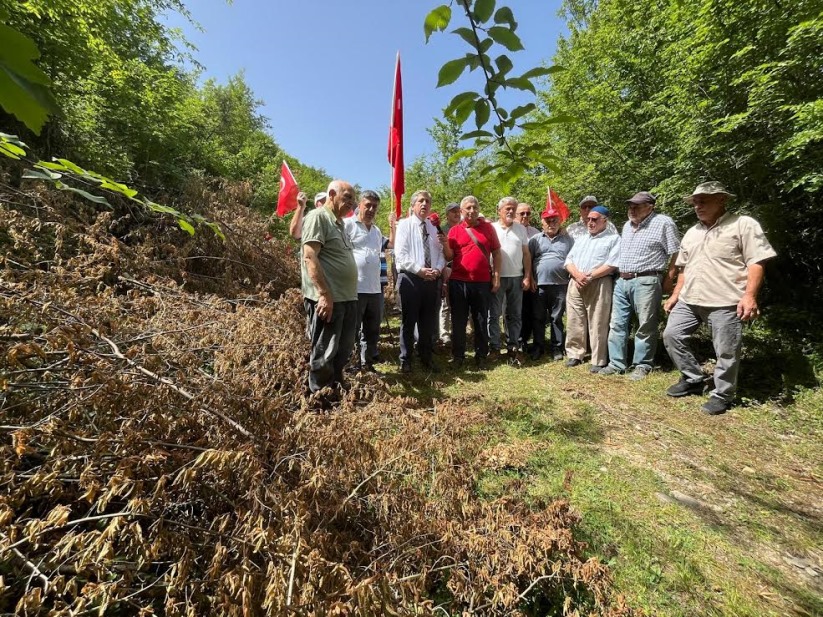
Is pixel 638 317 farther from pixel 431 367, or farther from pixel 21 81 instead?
pixel 21 81

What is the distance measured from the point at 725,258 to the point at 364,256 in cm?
356

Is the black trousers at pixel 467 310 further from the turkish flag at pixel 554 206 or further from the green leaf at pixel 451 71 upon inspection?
the green leaf at pixel 451 71

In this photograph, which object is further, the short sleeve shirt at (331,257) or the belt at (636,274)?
the belt at (636,274)

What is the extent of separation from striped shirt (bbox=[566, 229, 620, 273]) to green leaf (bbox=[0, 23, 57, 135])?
518 cm

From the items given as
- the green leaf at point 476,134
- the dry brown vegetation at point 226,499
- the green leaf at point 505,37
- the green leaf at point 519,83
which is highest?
the green leaf at point 505,37

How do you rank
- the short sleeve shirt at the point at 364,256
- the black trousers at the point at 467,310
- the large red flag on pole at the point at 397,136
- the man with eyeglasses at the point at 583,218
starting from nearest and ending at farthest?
the short sleeve shirt at the point at 364,256
the black trousers at the point at 467,310
the man with eyeglasses at the point at 583,218
the large red flag on pole at the point at 397,136

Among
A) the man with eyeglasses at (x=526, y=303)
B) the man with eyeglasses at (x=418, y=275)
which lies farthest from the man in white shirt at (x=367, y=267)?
the man with eyeglasses at (x=526, y=303)

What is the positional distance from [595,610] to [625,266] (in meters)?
3.91

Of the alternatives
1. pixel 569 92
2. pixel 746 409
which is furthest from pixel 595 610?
pixel 569 92

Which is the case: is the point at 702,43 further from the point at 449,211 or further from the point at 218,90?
the point at 218,90

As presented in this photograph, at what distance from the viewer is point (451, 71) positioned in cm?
115

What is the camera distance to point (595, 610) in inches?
64.8

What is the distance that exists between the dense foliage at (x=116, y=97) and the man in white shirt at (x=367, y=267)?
79.2 inches

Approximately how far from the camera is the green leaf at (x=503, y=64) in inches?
45.8
